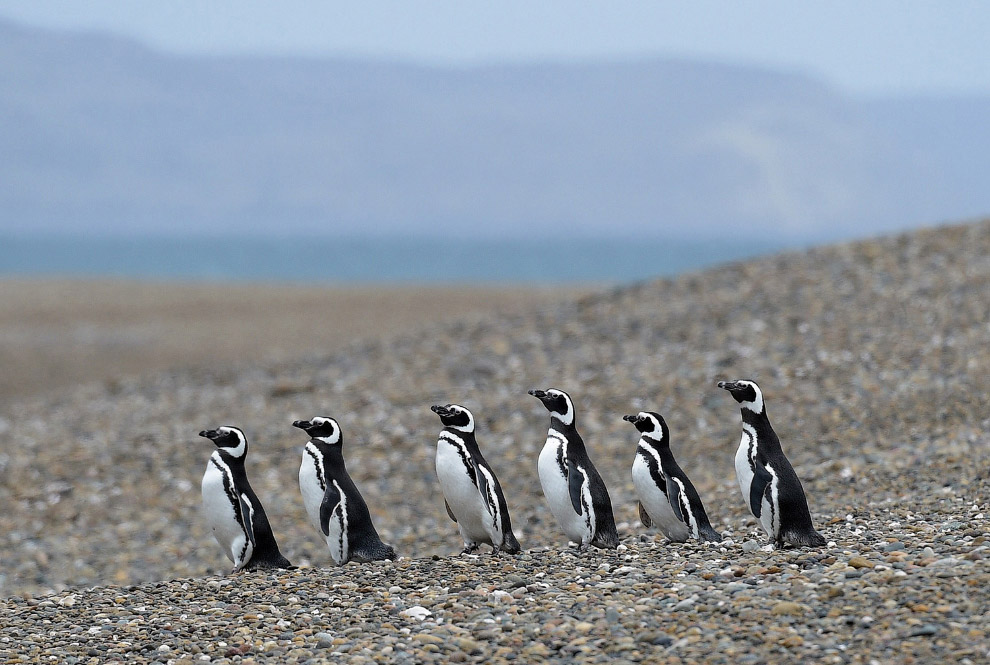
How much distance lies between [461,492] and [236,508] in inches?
49.9

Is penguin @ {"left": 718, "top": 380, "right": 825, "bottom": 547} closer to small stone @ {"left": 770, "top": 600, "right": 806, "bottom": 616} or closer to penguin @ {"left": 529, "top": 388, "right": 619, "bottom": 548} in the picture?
penguin @ {"left": 529, "top": 388, "right": 619, "bottom": 548}

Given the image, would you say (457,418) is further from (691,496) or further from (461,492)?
(691,496)

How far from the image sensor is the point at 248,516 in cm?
671

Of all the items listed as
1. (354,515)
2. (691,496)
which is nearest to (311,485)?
(354,515)

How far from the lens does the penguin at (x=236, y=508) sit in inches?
266

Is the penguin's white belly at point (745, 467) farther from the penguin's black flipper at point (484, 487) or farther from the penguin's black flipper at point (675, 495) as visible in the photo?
the penguin's black flipper at point (484, 487)

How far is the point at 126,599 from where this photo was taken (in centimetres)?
643

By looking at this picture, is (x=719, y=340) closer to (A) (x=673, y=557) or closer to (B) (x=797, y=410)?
(B) (x=797, y=410)

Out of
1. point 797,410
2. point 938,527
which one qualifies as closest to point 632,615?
point 938,527

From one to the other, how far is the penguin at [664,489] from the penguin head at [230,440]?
2128mm

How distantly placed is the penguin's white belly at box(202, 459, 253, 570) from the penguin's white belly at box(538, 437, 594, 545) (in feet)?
5.59

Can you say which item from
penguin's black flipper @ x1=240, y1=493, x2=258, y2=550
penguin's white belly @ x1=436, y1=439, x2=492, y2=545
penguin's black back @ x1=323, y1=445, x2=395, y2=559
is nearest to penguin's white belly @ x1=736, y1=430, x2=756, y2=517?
penguin's white belly @ x1=436, y1=439, x2=492, y2=545

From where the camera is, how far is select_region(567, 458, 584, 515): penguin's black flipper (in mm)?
6395

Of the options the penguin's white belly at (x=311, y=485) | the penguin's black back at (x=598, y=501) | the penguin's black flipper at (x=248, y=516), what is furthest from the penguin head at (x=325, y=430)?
the penguin's black back at (x=598, y=501)
